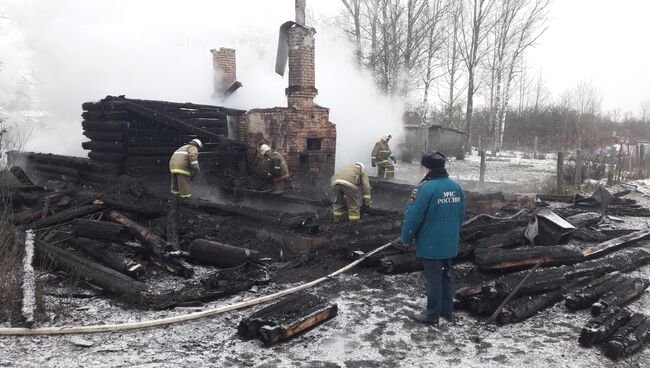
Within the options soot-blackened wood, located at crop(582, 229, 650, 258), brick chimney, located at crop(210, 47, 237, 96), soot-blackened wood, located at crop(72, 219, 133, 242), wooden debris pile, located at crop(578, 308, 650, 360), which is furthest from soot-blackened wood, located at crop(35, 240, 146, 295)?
brick chimney, located at crop(210, 47, 237, 96)

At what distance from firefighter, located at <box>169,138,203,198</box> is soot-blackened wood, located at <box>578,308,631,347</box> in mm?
7287

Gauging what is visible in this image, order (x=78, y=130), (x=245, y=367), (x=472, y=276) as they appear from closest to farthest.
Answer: (x=245, y=367)
(x=472, y=276)
(x=78, y=130)

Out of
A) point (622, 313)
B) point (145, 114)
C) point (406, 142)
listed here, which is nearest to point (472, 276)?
point (622, 313)

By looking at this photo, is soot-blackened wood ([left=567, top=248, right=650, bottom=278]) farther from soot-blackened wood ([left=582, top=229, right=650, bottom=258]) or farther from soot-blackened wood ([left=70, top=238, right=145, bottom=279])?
soot-blackened wood ([left=70, top=238, right=145, bottom=279])

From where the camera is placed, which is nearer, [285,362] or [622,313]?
[285,362]

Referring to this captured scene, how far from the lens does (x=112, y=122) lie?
415 inches

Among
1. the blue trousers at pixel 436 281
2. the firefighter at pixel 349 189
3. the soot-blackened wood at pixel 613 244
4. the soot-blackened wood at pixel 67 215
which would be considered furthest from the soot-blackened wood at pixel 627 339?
the soot-blackened wood at pixel 67 215

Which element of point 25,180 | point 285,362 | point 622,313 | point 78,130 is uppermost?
point 78,130

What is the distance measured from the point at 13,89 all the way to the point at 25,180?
52.0ft

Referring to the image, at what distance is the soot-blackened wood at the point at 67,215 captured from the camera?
23.5ft

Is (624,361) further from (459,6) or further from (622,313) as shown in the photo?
(459,6)

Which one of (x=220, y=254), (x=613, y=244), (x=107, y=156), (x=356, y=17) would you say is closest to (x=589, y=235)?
(x=613, y=244)

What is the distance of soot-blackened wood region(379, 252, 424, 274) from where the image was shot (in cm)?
610

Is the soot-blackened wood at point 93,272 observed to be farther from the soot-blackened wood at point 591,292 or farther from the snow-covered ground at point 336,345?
the soot-blackened wood at point 591,292
